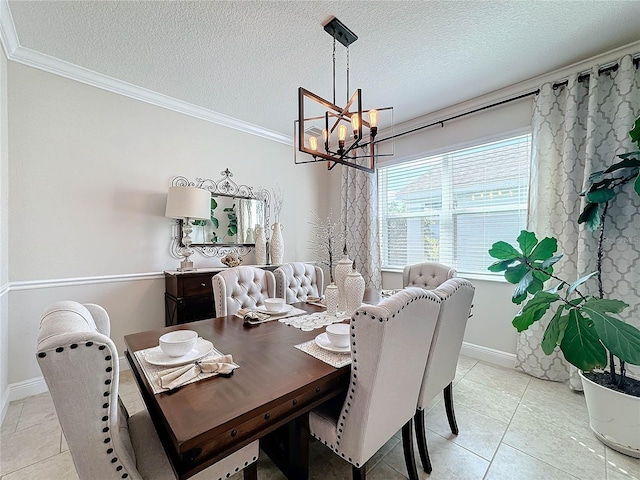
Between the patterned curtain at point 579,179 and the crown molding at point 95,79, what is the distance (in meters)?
3.21

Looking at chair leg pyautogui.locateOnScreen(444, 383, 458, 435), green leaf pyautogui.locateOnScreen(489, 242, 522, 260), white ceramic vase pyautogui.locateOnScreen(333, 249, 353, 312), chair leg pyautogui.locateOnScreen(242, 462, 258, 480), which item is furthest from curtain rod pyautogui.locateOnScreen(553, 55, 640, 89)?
chair leg pyautogui.locateOnScreen(242, 462, 258, 480)

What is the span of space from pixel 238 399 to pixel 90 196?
262cm

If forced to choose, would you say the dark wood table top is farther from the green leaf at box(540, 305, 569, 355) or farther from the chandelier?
the green leaf at box(540, 305, 569, 355)

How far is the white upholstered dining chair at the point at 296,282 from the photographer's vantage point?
259 cm

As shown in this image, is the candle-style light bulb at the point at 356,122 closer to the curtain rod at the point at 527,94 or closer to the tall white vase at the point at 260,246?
the curtain rod at the point at 527,94

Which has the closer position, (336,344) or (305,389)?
(305,389)

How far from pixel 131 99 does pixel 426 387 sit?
11.7ft

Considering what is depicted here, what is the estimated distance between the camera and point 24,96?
87.6 inches

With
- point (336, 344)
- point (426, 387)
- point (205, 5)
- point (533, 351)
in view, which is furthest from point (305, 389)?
point (533, 351)

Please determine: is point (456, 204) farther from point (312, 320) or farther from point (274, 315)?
point (274, 315)

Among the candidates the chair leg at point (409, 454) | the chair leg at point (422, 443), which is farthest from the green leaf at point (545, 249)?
the chair leg at point (409, 454)

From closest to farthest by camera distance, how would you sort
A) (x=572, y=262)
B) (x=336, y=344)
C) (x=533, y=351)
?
(x=336, y=344) → (x=572, y=262) → (x=533, y=351)

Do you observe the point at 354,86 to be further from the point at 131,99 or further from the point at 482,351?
the point at 482,351

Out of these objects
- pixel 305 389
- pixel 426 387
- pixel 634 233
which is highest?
pixel 634 233
